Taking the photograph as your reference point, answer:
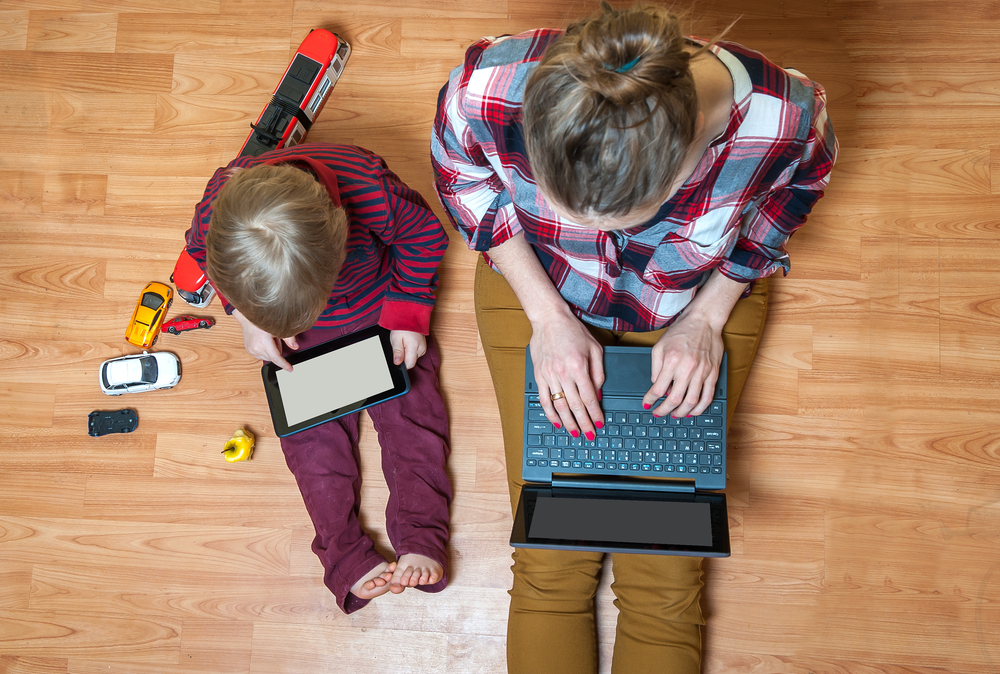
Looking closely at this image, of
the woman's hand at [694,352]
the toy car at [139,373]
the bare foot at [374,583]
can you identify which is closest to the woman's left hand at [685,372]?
the woman's hand at [694,352]

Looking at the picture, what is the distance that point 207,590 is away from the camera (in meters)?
1.08

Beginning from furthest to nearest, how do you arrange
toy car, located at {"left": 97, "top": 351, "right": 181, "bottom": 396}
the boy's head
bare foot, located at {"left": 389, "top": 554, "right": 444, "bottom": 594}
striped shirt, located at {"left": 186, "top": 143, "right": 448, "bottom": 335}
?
toy car, located at {"left": 97, "top": 351, "right": 181, "bottom": 396}
bare foot, located at {"left": 389, "top": 554, "right": 444, "bottom": 594}
striped shirt, located at {"left": 186, "top": 143, "right": 448, "bottom": 335}
the boy's head

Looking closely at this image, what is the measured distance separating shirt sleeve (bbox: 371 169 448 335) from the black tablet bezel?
330 mm

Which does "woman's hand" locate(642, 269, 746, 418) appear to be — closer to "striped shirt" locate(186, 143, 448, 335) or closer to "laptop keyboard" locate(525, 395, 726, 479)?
"laptop keyboard" locate(525, 395, 726, 479)

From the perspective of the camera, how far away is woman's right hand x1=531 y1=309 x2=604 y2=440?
812mm

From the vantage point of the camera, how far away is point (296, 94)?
1.09 m

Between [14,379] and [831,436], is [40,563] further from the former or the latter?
[831,436]

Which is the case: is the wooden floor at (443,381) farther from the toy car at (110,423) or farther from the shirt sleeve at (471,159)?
the shirt sleeve at (471,159)

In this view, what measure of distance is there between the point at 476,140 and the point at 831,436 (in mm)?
752

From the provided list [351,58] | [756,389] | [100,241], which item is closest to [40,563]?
[100,241]

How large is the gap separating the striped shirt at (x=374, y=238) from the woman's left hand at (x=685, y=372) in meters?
0.37

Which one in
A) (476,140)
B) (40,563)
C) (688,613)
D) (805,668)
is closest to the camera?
(476,140)

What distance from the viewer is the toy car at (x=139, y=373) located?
109 cm

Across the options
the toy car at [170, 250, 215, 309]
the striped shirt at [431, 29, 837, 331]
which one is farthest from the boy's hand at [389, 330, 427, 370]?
the toy car at [170, 250, 215, 309]
